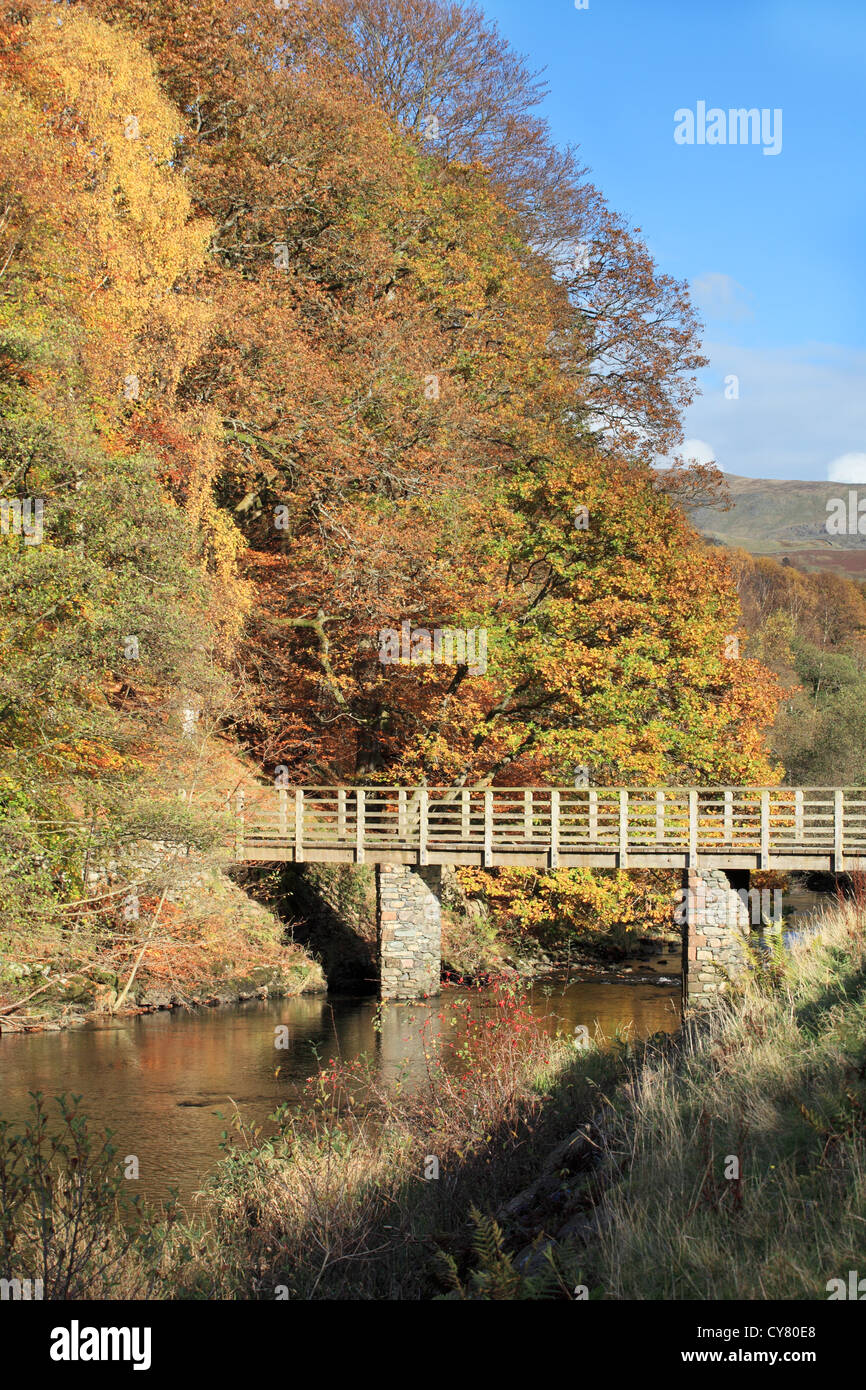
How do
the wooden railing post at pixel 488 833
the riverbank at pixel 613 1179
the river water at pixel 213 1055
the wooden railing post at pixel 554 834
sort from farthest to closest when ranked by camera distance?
the wooden railing post at pixel 488 833 < the wooden railing post at pixel 554 834 < the river water at pixel 213 1055 < the riverbank at pixel 613 1179

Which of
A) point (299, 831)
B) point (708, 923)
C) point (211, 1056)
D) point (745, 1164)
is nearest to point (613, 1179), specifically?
point (745, 1164)

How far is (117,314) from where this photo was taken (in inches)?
792

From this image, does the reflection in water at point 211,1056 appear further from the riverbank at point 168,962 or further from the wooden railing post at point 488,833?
the wooden railing post at point 488,833

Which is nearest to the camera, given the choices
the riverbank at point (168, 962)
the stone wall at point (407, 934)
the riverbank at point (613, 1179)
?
the riverbank at point (613, 1179)

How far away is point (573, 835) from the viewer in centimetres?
2372

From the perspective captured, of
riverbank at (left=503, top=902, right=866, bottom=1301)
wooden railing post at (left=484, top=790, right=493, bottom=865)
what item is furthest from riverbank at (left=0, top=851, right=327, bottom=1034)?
riverbank at (left=503, top=902, right=866, bottom=1301)

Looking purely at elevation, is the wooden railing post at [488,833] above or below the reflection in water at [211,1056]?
above

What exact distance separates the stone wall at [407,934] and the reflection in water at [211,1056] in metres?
0.47

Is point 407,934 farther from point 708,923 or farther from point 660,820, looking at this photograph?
point 708,923

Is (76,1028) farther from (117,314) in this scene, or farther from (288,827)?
(117,314)

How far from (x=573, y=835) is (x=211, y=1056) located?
916 centimetres

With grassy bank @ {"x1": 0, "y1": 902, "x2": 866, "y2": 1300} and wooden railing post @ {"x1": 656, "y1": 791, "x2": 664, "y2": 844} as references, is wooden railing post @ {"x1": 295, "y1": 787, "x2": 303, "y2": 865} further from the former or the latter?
grassy bank @ {"x1": 0, "y1": 902, "x2": 866, "y2": 1300}

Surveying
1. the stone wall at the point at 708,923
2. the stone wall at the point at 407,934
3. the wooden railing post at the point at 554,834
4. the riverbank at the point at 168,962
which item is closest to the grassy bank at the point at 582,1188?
the riverbank at the point at 168,962

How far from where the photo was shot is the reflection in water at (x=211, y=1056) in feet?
42.1
